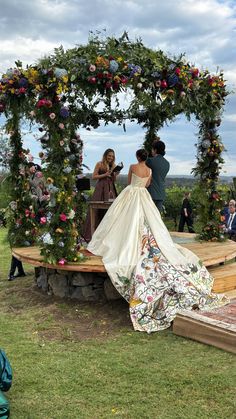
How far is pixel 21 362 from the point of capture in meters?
4.75

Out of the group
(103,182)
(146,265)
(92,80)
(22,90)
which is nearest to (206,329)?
(146,265)

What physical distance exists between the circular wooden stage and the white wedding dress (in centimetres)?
19

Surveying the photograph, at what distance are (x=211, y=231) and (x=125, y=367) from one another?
194 inches

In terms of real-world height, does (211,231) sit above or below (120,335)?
above

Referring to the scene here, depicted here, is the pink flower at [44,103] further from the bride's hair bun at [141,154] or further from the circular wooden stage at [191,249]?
the circular wooden stage at [191,249]

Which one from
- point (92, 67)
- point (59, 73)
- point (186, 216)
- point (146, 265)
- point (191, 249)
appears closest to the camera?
point (59, 73)

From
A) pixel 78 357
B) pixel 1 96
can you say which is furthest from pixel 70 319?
pixel 1 96

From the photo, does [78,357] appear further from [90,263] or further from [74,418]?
[90,263]

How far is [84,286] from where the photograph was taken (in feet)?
23.2

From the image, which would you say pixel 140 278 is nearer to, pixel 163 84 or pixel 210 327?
pixel 210 327

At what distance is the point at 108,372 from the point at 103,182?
510 centimetres

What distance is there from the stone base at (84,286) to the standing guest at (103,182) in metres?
1.97

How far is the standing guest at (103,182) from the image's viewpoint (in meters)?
8.91

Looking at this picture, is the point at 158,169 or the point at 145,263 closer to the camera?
the point at 145,263
